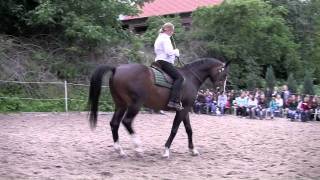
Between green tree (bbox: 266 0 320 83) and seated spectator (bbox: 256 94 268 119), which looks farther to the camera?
green tree (bbox: 266 0 320 83)

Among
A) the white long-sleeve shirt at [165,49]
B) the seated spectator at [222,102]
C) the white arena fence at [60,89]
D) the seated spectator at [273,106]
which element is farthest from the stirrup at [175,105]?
the seated spectator at [222,102]

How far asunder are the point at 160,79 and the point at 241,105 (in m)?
12.3

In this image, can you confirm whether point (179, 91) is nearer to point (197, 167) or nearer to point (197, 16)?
point (197, 167)

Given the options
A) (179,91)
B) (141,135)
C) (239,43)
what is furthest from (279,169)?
(239,43)

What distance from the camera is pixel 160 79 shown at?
29.1ft

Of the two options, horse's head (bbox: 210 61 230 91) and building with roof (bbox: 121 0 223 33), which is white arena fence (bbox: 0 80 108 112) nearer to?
horse's head (bbox: 210 61 230 91)

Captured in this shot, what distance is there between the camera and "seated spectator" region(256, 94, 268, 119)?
19.9 m

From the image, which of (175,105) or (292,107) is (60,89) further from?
(175,105)

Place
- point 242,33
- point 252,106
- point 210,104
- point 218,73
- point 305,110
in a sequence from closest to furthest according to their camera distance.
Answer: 1. point 218,73
2. point 305,110
3. point 252,106
4. point 210,104
5. point 242,33

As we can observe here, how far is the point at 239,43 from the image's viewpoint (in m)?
27.6

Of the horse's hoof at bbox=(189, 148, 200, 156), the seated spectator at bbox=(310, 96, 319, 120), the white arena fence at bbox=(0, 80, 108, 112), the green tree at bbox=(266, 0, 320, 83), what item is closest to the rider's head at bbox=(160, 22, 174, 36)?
the horse's hoof at bbox=(189, 148, 200, 156)

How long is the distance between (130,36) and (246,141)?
12.1 m

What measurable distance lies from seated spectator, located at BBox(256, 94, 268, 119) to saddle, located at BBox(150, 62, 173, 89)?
11.6m

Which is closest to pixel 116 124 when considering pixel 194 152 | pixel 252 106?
pixel 194 152
